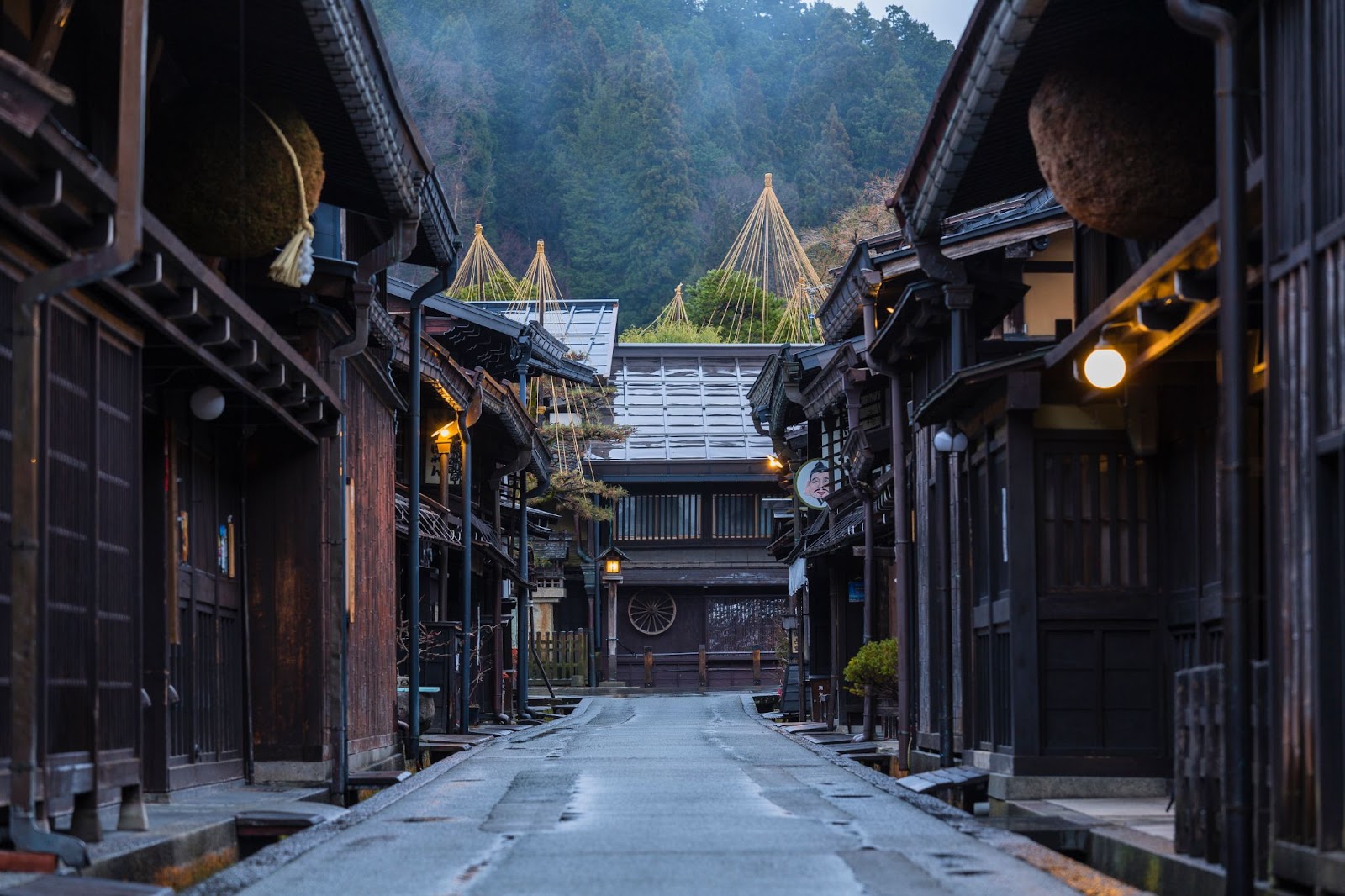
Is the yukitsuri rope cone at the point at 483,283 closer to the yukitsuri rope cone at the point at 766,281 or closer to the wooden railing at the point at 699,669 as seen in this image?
the yukitsuri rope cone at the point at 766,281

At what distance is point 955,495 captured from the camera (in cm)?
1838

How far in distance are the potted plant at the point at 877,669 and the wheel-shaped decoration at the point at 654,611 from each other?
105 feet

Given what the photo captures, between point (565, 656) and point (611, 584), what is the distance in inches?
102

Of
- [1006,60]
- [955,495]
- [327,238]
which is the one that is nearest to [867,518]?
[955,495]

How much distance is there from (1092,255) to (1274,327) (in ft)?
25.1

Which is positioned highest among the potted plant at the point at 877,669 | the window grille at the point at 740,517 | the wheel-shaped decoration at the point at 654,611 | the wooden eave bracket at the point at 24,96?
the wooden eave bracket at the point at 24,96

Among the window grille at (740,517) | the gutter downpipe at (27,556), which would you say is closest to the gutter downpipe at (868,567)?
the gutter downpipe at (27,556)

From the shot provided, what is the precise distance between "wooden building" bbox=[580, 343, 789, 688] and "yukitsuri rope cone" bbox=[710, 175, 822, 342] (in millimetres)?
12483

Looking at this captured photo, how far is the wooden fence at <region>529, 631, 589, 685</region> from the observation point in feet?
175

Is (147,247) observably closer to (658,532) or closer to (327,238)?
(327,238)

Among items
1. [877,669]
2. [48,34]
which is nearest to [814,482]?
[877,669]

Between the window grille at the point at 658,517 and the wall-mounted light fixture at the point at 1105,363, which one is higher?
the wall-mounted light fixture at the point at 1105,363

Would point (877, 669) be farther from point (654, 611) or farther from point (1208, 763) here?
point (654, 611)

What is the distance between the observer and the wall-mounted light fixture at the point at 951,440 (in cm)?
1719
